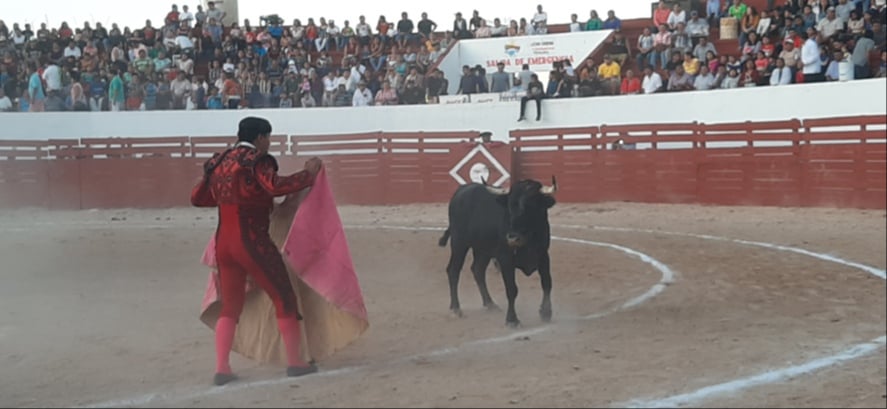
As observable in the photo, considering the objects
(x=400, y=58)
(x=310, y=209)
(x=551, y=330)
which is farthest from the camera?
(x=400, y=58)

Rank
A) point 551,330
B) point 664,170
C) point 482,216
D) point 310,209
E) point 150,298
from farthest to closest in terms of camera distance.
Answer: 1. point 664,170
2. point 150,298
3. point 482,216
4. point 551,330
5. point 310,209

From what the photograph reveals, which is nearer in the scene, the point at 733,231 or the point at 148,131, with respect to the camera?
the point at 733,231

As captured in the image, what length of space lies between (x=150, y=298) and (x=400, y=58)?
862 centimetres

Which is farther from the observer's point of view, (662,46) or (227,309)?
(662,46)

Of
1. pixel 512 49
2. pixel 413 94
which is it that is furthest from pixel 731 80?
pixel 413 94

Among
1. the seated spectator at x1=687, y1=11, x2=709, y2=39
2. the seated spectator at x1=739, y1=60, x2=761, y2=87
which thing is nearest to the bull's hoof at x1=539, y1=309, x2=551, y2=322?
the seated spectator at x1=739, y1=60, x2=761, y2=87

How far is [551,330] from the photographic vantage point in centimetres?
540

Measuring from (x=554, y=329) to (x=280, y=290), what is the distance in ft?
5.33

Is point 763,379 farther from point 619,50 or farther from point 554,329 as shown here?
point 619,50

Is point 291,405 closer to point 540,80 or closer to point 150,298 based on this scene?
point 150,298

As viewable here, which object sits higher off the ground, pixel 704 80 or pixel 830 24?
pixel 830 24

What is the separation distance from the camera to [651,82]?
12078mm

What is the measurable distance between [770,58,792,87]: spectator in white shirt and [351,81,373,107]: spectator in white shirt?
6.50 m

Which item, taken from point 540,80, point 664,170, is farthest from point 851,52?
point 540,80
